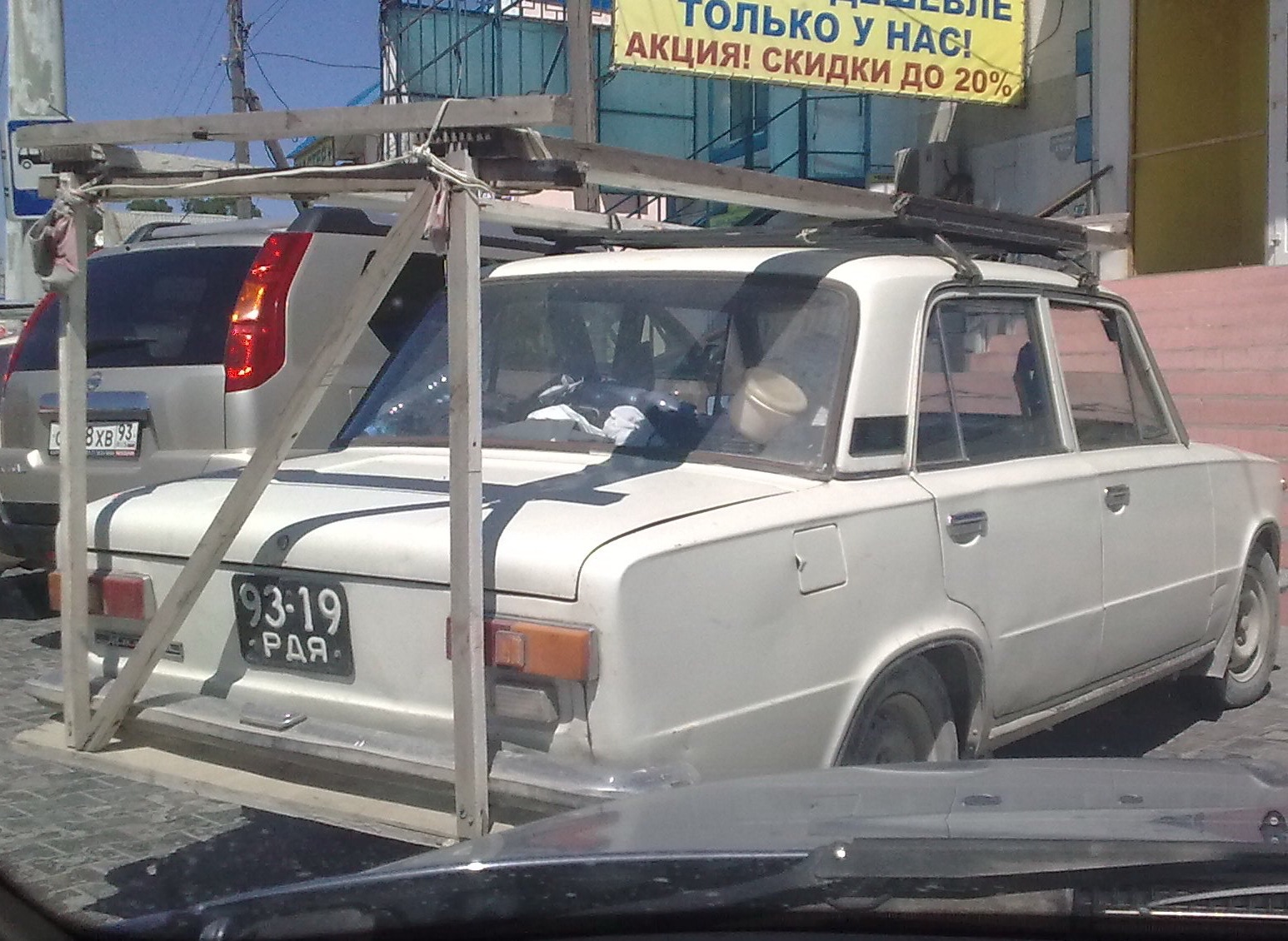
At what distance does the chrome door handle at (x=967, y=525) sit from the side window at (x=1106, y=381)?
85 cm

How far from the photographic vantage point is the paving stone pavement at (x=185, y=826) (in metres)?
3.84

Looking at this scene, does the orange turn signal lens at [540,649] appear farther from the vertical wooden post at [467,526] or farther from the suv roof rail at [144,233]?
the suv roof rail at [144,233]

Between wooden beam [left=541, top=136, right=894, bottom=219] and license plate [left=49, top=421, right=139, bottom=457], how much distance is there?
132 inches

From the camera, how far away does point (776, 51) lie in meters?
11.9

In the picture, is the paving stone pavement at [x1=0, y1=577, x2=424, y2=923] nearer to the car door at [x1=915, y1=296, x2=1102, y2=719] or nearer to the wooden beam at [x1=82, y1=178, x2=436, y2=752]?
the wooden beam at [x1=82, y1=178, x2=436, y2=752]

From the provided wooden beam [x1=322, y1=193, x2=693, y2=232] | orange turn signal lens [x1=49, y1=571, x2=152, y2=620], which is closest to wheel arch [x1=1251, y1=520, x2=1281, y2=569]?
wooden beam [x1=322, y1=193, x2=693, y2=232]

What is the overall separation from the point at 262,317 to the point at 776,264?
2.88 meters

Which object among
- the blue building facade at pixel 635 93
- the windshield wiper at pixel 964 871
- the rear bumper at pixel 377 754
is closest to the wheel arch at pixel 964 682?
the rear bumper at pixel 377 754

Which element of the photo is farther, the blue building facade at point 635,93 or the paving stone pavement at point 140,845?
the blue building facade at point 635,93

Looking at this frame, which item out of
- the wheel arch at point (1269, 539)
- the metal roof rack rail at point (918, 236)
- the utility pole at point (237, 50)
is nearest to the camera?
the metal roof rack rail at point (918, 236)

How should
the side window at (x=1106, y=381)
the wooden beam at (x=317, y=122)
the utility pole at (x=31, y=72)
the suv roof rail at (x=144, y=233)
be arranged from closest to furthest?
1. the wooden beam at (x=317, y=122)
2. the side window at (x=1106, y=381)
3. the suv roof rail at (x=144, y=233)
4. the utility pole at (x=31, y=72)

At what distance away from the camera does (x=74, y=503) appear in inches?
140

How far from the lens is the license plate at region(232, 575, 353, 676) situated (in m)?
3.15

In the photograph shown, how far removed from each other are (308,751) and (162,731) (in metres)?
0.54
